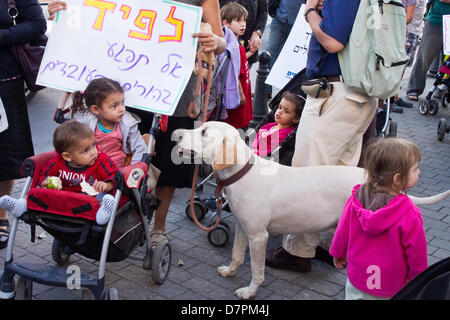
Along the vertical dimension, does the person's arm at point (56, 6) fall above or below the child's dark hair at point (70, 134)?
above

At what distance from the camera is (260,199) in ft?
12.1

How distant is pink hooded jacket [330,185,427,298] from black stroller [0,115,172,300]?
135cm

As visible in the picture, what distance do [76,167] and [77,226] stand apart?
15.7 inches

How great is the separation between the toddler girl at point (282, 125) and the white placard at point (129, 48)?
1008 millimetres

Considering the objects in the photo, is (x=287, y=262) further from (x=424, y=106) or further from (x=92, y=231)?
(x=424, y=106)

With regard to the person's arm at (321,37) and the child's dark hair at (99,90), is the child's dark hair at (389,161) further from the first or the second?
the child's dark hair at (99,90)

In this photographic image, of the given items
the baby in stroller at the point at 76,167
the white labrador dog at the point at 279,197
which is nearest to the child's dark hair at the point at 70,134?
the baby in stroller at the point at 76,167

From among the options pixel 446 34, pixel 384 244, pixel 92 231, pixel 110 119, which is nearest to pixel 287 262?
pixel 384 244

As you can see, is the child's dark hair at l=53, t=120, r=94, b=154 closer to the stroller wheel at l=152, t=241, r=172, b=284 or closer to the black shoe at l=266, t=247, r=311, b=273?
the stroller wheel at l=152, t=241, r=172, b=284

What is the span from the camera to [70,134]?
3365 millimetres

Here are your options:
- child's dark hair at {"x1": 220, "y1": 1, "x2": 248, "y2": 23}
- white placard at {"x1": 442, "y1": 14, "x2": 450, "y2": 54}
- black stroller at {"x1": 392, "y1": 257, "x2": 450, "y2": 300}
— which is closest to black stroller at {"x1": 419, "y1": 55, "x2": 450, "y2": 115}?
white placard at {"x1": 442, "y1": 14, "x2": 450, "y2": 54}

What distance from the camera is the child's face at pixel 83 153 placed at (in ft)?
11.0

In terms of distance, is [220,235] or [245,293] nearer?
[245,293]

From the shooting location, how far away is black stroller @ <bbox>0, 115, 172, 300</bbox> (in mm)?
3215
